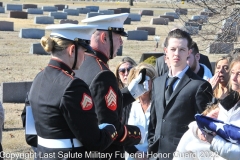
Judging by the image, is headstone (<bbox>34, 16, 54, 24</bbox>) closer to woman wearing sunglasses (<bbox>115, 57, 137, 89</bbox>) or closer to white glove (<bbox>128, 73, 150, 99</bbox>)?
woman wearing sunglasses (<bbox>115, 57, 137, 89</bbox>)

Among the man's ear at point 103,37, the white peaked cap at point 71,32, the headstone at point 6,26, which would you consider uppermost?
the white peaked cap at point 71,32

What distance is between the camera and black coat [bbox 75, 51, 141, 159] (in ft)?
14.2

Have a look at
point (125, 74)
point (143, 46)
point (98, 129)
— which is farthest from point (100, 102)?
point (143, 46)

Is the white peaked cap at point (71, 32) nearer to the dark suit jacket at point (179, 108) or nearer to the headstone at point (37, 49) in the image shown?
the dark suit jacket at point (179, 108)

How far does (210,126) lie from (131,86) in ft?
5.14

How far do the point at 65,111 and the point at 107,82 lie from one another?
2.38ft

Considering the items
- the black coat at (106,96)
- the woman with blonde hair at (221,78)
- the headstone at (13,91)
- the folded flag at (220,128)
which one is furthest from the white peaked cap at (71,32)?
the headstone at (13,91)

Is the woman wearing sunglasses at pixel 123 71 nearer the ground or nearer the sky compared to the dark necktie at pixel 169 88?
nearer the ground

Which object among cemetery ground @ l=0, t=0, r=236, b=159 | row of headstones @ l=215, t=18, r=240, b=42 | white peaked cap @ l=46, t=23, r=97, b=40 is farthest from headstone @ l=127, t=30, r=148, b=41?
white peaked cap @ l=46, t=23, r=97, b=40

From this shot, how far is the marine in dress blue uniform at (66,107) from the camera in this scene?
3.76 m

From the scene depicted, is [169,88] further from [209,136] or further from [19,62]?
[19,62]

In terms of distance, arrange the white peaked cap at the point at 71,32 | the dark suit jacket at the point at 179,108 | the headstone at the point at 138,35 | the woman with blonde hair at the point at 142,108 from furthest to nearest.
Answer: the headstone at the point at 138,35 → the woman with blonde hair at the point at 142,108 → the dark suit jacket at the point at 179,108 → the white peaked cap at the point at 71,32

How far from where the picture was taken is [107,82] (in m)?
4.38

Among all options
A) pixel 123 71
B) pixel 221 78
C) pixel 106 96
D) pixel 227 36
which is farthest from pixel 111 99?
pixel 227 36
